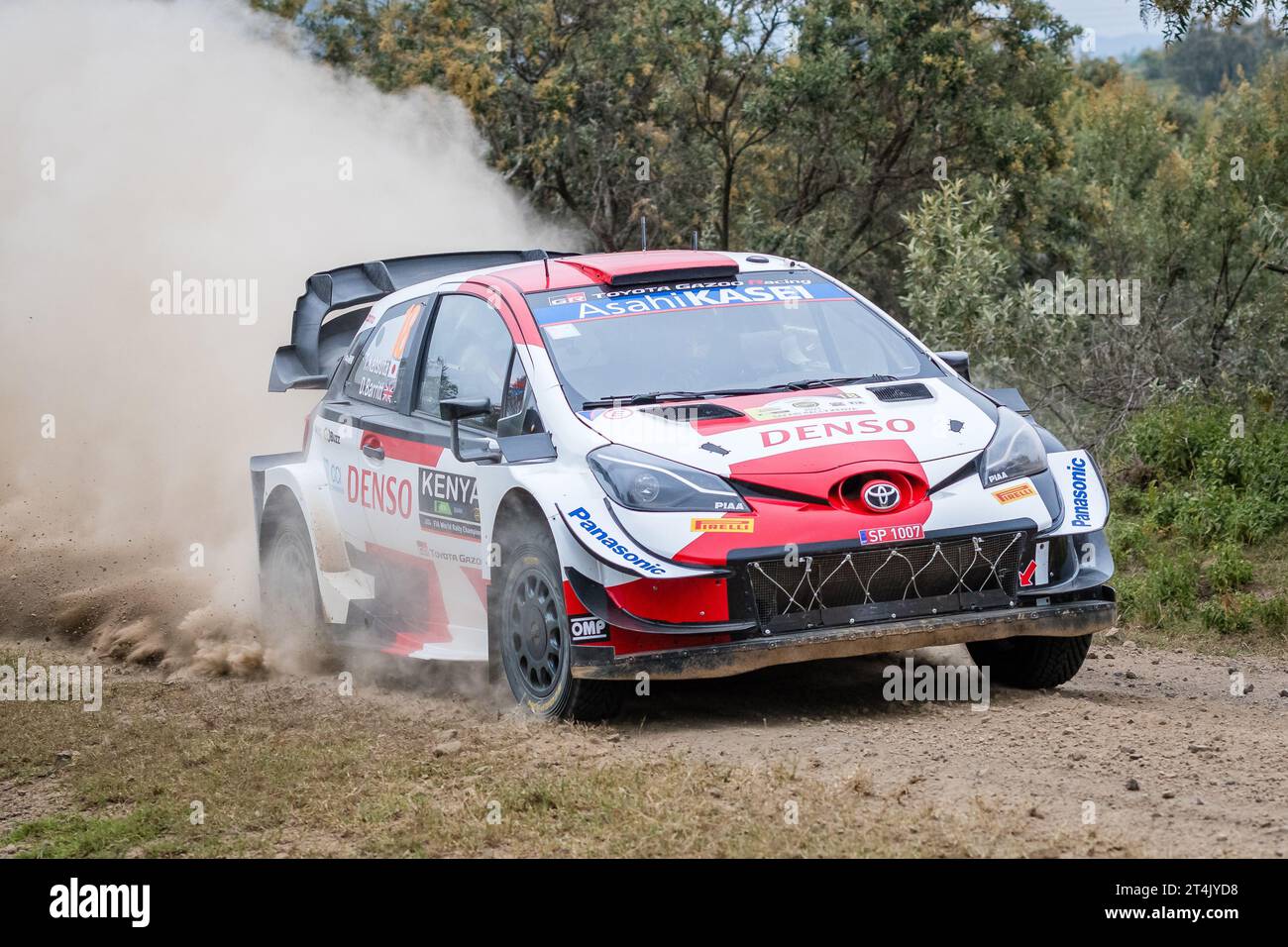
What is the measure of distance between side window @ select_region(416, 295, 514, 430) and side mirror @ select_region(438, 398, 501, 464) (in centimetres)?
16

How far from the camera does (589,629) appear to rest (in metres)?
6.42

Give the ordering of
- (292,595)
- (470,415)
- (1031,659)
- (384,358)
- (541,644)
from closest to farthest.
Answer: (541,644) → (470,415) → (1031,659) → (384,358) → (292,595)

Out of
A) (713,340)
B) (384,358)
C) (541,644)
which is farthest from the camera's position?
(384,358)

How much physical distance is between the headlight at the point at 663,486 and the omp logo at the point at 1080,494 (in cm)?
141

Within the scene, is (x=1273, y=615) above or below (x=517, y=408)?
below

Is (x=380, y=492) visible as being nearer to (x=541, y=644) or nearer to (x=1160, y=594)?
(x=541, y=644)

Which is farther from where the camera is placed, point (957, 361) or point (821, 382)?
point (957, 361)

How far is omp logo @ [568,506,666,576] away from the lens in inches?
248

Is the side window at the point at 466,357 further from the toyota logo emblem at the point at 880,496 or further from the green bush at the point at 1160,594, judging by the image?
the green bush at the point at 1160,594

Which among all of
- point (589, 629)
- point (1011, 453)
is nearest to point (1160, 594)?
point (1011, 453)

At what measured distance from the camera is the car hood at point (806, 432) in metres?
6.46

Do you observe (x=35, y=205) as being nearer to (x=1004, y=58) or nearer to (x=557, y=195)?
(x=557, y=195)
